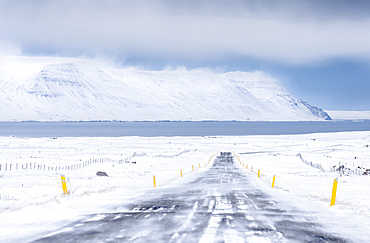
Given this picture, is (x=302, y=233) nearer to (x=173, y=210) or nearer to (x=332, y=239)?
Answer: (x=332, y=239)

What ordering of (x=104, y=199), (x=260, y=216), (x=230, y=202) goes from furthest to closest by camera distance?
1. (x=104, y=199)
2. (x=230, y=202)
3. (x=260, y=216)

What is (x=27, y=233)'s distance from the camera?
9758 mm

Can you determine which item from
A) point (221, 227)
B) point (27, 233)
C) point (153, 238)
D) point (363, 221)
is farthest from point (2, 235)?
point (363, 221)

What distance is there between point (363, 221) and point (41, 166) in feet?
147

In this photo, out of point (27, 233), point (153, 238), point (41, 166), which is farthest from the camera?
point (41, 166)

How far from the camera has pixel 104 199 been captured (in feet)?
54.7

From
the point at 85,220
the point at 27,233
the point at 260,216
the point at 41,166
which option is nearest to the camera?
the point at 27,233

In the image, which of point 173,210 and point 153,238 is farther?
point 173,210

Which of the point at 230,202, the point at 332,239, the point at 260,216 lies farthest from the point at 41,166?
the point at 332,239

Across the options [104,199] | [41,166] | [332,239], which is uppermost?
[332,239]

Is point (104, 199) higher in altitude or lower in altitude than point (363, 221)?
lower

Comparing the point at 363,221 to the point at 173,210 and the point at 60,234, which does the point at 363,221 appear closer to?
the point at 173,210

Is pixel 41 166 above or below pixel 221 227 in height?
below

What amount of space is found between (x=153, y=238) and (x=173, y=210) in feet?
14.1
